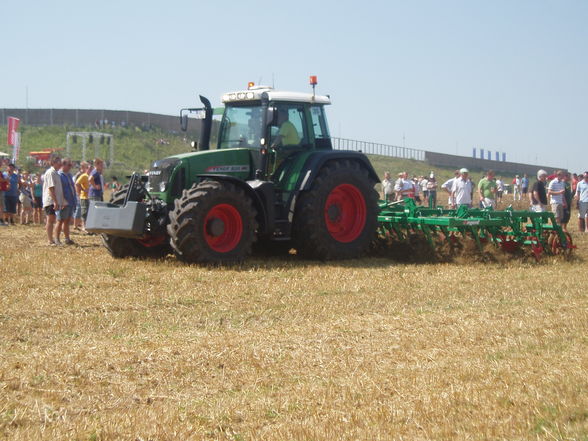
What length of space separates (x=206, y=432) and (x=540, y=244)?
886 cm

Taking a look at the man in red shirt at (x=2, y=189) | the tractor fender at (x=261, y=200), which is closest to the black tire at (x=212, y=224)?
the tractor fender at (x=261, y=200)

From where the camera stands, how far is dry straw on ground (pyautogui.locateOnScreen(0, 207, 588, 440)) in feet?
14.4

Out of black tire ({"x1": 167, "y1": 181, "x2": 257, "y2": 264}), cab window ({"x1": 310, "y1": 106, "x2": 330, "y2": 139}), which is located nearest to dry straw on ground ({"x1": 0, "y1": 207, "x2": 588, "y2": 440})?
black tire ({"x1": 167, "y1": 181, "x2": 257, "y2": 264})

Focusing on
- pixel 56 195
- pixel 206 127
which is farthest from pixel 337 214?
pixel 56 195

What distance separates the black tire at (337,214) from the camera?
11336 mm

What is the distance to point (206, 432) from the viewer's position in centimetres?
431

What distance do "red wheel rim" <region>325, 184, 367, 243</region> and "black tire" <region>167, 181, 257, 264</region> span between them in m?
1.49

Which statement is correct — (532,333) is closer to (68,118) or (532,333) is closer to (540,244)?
(540,244)

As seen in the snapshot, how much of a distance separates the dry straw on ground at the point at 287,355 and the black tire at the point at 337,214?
4.19ft

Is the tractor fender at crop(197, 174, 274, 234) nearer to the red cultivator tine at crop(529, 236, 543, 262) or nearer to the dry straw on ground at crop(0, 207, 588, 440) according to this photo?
the dry straw on ground at crop(0, 207, 588, 440)

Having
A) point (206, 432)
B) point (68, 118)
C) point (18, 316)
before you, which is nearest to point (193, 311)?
point (18, 316)

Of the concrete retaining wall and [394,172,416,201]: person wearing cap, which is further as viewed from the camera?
the concrete retaining wall

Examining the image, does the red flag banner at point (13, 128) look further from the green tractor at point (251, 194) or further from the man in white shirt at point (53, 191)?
the green tractor at point (251, 194)

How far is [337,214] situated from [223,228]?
79.4 inches
